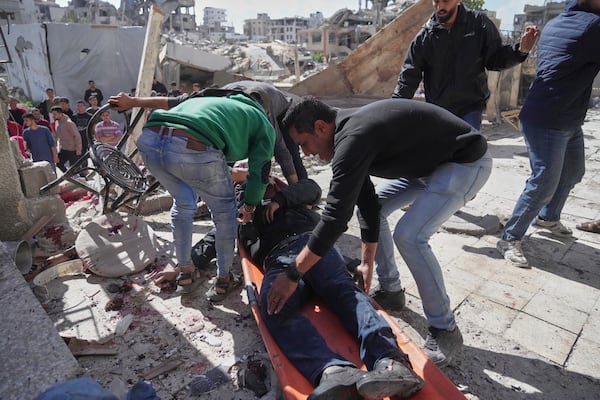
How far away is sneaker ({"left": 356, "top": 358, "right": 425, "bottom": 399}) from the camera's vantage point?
1.57 m

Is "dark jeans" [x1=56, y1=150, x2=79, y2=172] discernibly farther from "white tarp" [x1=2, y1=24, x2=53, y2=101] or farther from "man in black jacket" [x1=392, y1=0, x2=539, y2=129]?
"white tarp" [x1=2, y1=24, x2=53, y2=101]

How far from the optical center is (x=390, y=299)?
8.99ft

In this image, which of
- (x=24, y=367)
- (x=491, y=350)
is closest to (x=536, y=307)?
(x=491, y=350)

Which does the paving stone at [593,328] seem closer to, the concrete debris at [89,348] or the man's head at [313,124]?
the man's head at [313,124]

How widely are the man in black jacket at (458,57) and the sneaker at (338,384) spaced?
2.51m

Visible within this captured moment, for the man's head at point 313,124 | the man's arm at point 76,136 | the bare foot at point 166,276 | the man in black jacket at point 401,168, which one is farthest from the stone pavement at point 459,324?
the man's arm at point 76,136

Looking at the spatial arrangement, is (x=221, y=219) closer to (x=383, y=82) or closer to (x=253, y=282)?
(x=253, y=282)

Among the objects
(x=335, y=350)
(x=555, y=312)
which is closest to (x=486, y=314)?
(x=555, y=312)

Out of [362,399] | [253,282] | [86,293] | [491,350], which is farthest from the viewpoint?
[86,293]

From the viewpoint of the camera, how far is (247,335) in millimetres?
2523

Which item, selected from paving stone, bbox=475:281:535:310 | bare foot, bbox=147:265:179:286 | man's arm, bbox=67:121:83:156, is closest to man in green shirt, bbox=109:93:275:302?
bare foot, bbox=147:265:179:286

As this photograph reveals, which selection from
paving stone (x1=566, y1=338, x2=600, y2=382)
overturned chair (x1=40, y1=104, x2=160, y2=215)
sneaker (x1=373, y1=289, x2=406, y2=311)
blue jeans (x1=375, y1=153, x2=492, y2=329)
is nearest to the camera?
blue jeans (x1=375, y1=153, x2=492, y2=329)

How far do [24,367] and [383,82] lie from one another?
29.7 feet

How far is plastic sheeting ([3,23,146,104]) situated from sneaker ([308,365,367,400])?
14155mm
